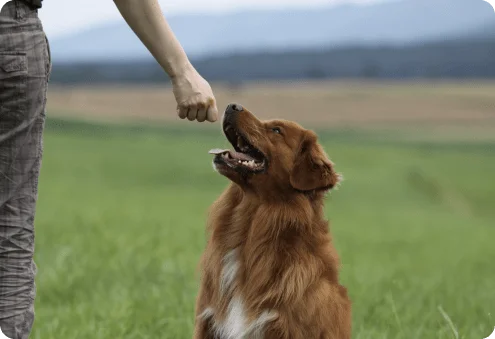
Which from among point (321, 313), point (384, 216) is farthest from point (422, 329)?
point (384, 216)

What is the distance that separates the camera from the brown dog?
3512 millimetres

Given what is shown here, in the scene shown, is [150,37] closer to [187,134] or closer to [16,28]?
[16,28]

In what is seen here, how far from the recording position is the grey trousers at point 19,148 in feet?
9.15

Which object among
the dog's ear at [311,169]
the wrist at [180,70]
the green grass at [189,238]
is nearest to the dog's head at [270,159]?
the dog's ear at [311,169]

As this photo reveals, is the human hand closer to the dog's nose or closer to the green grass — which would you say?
the dog's nose

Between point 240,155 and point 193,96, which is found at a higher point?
point 193,96

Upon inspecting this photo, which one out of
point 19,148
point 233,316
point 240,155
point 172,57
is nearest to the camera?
point 19,148

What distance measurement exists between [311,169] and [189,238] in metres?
5.79

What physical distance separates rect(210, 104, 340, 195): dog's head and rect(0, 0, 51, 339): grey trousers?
0.98 meters

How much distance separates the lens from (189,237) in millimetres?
9469

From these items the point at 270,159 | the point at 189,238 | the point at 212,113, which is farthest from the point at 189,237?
the point at 212,113

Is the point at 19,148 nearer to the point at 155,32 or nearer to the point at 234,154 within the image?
the point at 155,32

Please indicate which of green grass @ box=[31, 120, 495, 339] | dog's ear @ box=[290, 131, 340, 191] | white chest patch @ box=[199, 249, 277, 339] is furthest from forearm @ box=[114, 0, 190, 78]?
green grass @ box=[31, 120, 495, 339]

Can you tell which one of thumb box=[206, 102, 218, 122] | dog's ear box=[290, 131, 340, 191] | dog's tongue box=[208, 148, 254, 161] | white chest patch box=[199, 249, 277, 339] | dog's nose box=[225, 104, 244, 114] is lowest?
white chest patch box=[199, 249, 277, 339]
